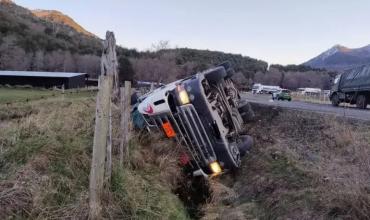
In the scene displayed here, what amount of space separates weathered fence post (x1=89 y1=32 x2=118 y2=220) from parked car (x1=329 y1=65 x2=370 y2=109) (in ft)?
72.1

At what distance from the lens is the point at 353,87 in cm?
2580

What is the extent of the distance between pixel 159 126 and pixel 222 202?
6.41 ft

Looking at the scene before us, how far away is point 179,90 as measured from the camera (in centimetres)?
803

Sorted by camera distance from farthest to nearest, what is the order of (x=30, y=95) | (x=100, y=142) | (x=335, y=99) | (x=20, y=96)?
(x=30, y=95)
(x=20, y=96)
(x=335, y=99)
(x=100, y=142)

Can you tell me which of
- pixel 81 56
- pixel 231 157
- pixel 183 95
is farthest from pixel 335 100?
pixel 81 56

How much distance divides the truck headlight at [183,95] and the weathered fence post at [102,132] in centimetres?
292

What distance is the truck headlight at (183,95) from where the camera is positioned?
7.87 meters

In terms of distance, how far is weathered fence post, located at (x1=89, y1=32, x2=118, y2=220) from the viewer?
4.63 m

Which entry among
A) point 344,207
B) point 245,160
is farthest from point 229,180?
point 344,207

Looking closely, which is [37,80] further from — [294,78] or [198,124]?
[294,78]

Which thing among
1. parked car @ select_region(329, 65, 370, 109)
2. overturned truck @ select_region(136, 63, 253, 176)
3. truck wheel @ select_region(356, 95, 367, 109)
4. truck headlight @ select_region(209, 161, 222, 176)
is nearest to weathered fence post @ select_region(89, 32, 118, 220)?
overturned truck @ select_region(136, 63, 253, 176)

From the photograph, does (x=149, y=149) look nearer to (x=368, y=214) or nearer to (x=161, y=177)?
(x=161, y=177)

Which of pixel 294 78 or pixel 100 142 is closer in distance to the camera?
pixel 100 142

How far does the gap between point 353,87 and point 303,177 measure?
67.3 ft
